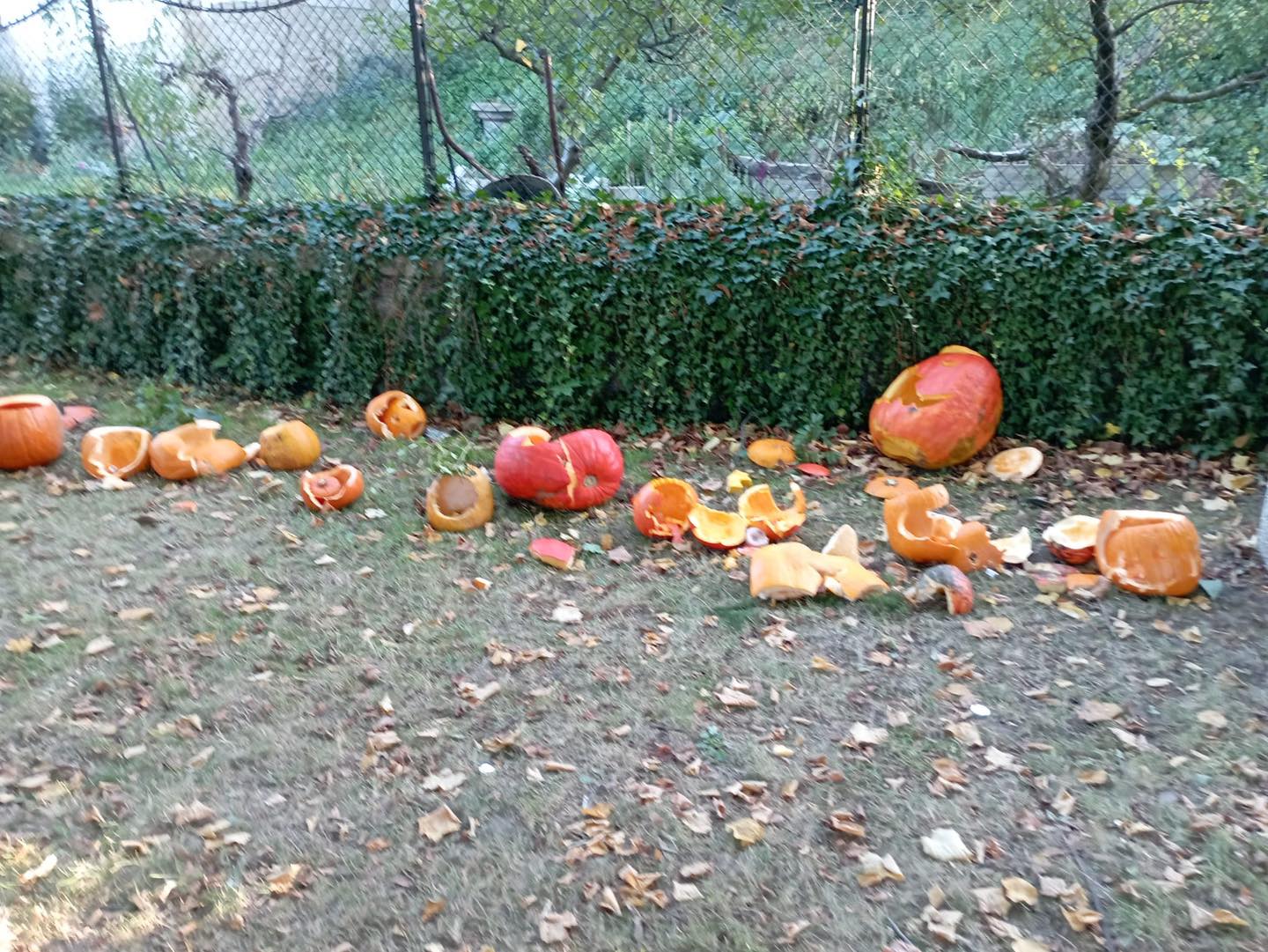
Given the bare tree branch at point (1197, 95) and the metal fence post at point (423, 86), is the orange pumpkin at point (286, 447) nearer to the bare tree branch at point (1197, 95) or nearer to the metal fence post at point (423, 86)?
the metal fence post at point (423, 86)

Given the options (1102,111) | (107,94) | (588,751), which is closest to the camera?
(588,751)

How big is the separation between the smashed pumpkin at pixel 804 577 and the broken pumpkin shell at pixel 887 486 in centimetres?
94

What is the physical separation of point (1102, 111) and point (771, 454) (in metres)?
2.76

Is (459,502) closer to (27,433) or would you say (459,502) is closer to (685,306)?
(685,306)

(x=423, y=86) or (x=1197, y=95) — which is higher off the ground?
(x=423, y=86)

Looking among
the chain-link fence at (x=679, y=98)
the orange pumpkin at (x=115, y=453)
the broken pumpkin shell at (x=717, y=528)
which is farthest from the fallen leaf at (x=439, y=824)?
the chain-link fence at (x=679, y=98)

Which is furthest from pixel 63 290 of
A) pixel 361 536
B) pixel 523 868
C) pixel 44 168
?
pixel 523 868

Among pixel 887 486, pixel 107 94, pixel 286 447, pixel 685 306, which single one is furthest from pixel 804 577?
pixel 107 94

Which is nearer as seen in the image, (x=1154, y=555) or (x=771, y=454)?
(x=1154, y=555)

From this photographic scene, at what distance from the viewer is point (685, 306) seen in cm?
541

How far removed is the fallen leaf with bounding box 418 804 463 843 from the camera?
2.50 metres

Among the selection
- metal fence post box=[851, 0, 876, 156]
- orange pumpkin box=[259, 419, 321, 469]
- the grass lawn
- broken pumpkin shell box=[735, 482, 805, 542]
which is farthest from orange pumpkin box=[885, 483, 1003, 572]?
orange pumpkin box=[259, 419, 321, 469]

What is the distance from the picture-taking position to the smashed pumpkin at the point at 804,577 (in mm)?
3621

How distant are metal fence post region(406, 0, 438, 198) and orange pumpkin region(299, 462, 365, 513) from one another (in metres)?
2.25
